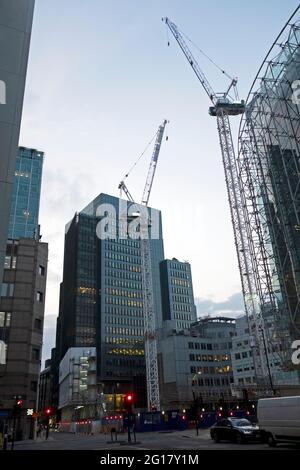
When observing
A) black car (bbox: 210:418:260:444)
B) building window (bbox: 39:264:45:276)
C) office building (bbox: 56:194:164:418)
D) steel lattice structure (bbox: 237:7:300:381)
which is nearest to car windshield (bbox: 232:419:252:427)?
black car (bbox: 210:418:260:444)

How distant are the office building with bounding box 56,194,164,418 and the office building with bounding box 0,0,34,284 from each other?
13848 centimetres

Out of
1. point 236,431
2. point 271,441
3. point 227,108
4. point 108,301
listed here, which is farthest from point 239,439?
point 108,301

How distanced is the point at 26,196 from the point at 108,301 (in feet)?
183

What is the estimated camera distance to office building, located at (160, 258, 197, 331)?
183837 mm

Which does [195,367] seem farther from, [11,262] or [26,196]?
[26,196]

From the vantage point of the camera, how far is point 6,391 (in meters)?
57.3

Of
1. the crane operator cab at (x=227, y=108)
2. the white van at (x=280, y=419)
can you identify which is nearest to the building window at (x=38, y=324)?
the white van at (x=280, y=419)

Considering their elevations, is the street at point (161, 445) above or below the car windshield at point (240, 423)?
below

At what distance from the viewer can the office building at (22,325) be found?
5753cm

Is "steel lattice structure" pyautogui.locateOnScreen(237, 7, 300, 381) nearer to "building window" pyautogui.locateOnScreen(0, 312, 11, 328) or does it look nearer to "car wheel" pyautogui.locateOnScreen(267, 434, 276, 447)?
"car wheel" pyautogui.locateOnScreen(267, 434, 276, 447)

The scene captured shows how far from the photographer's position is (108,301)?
162m

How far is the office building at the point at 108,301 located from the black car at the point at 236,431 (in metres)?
121

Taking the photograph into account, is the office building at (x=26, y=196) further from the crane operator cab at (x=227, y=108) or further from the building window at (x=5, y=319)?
the building window at (x=5, y=319)
